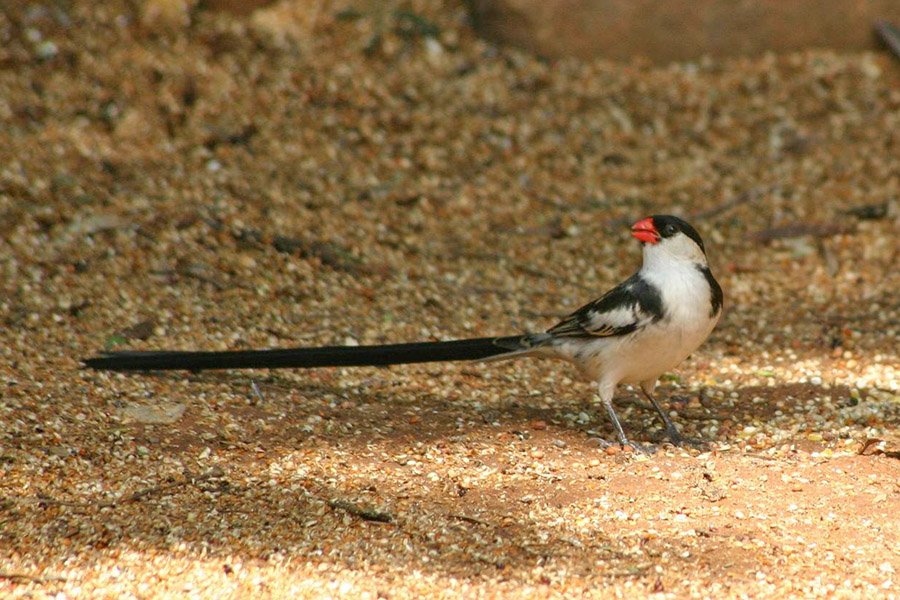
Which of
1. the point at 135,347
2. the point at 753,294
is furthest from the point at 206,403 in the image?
the point at 753,294

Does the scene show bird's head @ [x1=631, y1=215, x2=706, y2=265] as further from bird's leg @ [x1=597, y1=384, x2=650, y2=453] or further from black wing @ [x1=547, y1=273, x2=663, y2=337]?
bird's leg @ [x1=597, y1=384, x2=650, y2=453]

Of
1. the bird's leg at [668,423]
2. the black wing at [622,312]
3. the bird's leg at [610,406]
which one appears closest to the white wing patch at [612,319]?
the black wing at [622,312]

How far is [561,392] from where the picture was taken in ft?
17.4

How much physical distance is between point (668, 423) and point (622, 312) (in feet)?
1.82

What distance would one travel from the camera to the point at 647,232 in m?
4.74

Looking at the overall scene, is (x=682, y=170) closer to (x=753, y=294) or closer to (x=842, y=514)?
(x=753, y=294)

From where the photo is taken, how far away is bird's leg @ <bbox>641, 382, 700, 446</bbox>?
473cm

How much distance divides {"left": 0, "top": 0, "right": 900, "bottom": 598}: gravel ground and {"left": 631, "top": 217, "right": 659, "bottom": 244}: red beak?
2.64ft

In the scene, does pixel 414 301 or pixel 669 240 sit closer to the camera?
pixel 669 240

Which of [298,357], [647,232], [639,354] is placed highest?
[647,232]

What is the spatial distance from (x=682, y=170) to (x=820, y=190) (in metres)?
0.84

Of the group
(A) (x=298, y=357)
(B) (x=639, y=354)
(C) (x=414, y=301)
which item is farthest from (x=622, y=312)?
(C) (x=414, y=301)

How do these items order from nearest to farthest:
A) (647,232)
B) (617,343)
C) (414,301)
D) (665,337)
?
(665,337) → (617,343) → (647,232) → (414,301)

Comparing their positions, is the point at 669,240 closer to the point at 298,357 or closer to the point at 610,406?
the point at 610,406
